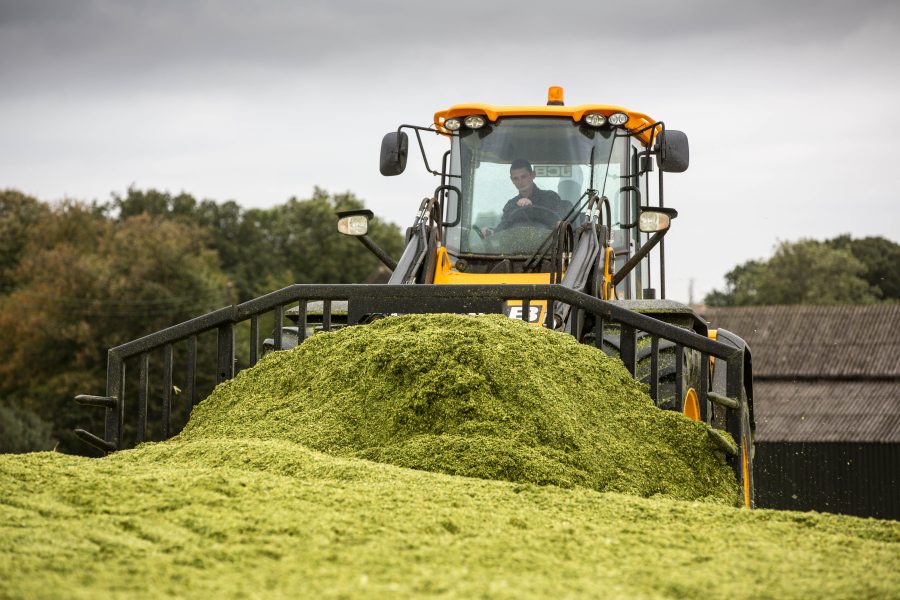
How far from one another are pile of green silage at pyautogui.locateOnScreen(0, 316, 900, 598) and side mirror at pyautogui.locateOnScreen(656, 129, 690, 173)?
74.9 inches

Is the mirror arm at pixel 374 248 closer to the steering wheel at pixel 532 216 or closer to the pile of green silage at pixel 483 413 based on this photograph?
the steering wheel at pixel 532 216

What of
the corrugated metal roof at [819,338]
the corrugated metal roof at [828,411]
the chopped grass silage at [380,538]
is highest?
the chopped grass silage at [380,538]

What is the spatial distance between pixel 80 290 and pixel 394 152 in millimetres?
39266

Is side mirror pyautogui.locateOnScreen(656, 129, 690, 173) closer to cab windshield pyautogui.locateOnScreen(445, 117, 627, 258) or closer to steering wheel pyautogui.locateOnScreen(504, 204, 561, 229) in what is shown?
cab windshield pyautogui.locateOnScreen(445, 117, 627, 258)

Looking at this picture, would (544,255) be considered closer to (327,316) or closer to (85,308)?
(327,316)

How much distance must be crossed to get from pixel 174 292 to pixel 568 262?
39170 mm

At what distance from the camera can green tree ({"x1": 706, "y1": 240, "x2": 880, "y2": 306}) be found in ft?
182

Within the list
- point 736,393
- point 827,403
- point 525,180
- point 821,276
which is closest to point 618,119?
point 525,180

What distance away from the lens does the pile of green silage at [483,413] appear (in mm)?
5574

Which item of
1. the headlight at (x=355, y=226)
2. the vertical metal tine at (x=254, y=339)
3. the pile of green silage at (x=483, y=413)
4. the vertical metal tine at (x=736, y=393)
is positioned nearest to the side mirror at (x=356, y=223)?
the headlight at (x=355, y=226)

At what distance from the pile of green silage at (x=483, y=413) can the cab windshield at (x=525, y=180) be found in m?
1.70

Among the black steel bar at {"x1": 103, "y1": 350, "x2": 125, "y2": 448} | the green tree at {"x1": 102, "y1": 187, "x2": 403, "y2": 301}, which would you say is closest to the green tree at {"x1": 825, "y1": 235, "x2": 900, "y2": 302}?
the green tree at {"x1": 102, "y1": 187, "x2": 403, "y2": 301}

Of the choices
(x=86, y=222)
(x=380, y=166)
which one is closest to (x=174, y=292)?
(x=86, y=222)

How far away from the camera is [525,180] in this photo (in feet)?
26.7
